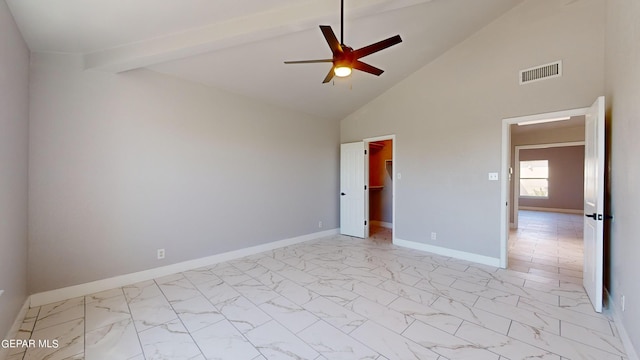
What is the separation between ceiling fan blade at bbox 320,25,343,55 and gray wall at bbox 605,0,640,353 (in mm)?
2186

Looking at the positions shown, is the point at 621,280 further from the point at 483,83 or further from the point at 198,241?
the point at 198,241

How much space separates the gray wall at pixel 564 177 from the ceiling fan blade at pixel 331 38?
11.0 m

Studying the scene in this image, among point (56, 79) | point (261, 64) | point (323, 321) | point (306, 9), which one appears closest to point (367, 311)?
point (323, 321)

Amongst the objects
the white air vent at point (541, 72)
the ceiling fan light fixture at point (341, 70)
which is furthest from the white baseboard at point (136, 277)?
the white air vent at point (541, 72)

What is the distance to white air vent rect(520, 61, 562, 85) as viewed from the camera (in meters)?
3.31

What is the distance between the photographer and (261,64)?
3.53 meters

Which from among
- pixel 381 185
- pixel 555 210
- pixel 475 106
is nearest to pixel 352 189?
pixel 381 185

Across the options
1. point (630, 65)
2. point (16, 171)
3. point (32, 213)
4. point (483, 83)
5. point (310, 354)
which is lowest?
point (310, 354)

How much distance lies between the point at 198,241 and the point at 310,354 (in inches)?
99.7

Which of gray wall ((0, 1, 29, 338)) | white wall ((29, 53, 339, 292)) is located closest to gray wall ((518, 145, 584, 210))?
white wall ((29, 53, 339, 292))

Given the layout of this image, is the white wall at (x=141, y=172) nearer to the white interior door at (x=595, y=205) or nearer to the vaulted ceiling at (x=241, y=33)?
the vaulted ceiling at (x=241, y=33)

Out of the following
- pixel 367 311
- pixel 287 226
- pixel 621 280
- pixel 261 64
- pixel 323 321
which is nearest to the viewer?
pixel 621 280

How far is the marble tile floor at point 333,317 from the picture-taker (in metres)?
2.01

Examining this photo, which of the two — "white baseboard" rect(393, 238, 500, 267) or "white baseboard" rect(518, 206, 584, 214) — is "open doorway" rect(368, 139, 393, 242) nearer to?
"white baseboard" rect(393, 238, 500, 267)
